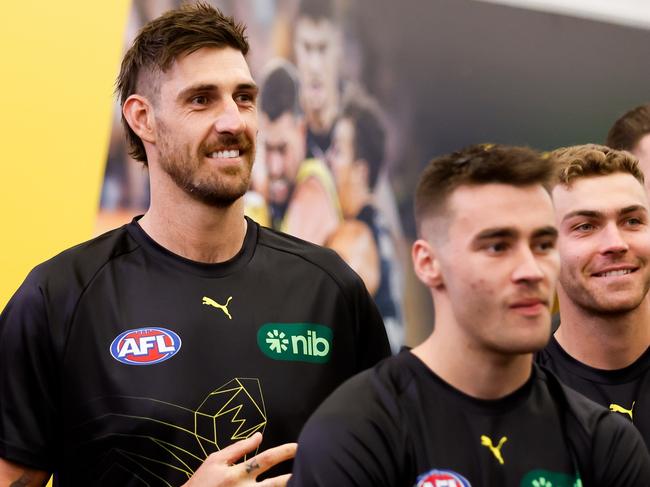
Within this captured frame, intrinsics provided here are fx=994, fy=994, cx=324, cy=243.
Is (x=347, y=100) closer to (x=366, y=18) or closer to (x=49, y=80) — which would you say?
(x=366, y=18)

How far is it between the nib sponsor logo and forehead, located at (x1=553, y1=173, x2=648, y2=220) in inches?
28.8

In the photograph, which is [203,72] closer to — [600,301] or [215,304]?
[215,304]

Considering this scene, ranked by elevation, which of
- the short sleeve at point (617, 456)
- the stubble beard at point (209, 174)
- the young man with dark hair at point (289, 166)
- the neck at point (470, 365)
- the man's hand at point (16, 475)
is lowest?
the short sleeve at point (617, 456)

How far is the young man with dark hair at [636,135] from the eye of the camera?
3145mm

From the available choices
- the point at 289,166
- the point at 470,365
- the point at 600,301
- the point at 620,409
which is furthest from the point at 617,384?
the point at 289,166

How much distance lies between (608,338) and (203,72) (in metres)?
1.19

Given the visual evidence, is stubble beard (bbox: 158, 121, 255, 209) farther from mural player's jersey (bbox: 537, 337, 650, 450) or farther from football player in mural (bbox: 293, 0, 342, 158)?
football player in mural (bbox: 293, 0, 342, 158)

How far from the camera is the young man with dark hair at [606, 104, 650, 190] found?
3.14 metres

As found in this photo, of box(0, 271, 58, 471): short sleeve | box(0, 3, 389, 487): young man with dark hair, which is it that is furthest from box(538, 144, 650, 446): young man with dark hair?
box(0, 271, 58, 471): short sleeve

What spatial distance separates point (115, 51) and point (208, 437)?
6.46 ft

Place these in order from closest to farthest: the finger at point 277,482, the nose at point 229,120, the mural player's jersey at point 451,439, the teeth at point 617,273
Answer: the mural player's jersey at point 451,439 → the finger at point 277,482 → the nose at point 229,120 → the teeth at point 617,273

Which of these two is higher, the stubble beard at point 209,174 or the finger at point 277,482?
the stubble beard at point 209,174

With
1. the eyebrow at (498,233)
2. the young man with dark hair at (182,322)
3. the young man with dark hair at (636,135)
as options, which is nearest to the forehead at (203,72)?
the young man with dark hair at (182,322)

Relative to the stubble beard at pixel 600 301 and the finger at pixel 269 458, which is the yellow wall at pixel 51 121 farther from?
the stubble beard at pixel 600 301
